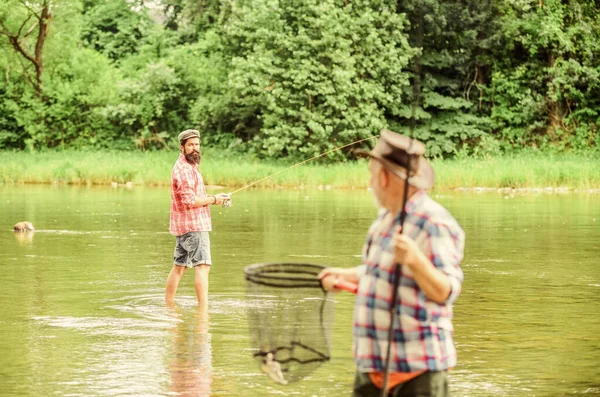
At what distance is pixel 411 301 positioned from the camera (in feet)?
14.7

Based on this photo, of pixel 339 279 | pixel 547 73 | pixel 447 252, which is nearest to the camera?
pixel 447 252

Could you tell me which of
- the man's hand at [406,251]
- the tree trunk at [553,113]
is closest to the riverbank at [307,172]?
the tree trunk at [553,113]

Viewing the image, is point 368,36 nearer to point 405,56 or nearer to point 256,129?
point 405,56

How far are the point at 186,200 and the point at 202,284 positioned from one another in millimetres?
869

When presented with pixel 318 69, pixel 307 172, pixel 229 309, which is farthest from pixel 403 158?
pixel 318 69

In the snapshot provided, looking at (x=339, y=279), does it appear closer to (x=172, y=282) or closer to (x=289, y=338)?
(x=289, y=338)

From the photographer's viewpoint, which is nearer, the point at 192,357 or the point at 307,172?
the point at 192,357

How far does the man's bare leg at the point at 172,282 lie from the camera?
36.8 ft

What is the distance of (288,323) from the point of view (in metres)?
5.61

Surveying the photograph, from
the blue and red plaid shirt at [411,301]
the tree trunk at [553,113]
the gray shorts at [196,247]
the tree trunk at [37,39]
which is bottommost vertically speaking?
the gray shorts at [196,247]

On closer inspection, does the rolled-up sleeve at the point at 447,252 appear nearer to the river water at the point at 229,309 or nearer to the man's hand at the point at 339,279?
the man's hand at the point at 339,279

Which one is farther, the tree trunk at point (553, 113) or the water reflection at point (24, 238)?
the tree trunk at point (553, 113)

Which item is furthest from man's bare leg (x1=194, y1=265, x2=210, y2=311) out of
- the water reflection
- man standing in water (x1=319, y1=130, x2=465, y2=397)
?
the water reflection

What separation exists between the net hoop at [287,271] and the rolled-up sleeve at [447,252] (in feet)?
2.38
